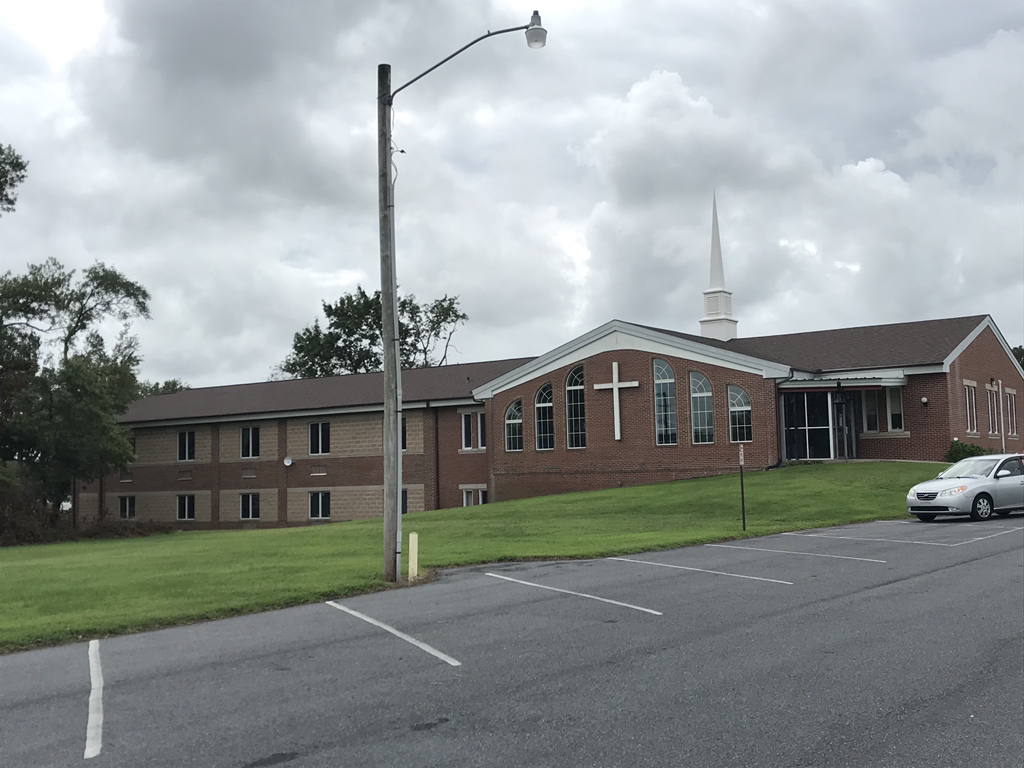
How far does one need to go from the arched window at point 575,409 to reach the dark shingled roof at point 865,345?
3.59 metres

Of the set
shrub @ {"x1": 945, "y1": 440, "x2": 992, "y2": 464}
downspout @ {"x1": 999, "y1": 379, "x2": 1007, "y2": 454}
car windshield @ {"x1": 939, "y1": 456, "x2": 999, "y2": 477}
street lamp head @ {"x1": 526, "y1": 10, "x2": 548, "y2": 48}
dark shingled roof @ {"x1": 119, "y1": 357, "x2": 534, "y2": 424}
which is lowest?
car windshield @ {"x1": 939, "y1": 456, "x2": 999, "y2": 477}

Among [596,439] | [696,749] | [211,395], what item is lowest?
[696,749]

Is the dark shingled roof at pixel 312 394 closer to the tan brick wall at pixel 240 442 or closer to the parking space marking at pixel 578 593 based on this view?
the tan brick wall at pixel 240 442

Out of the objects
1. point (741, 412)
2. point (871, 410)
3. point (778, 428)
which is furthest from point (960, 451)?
Answer: point (741, 412)

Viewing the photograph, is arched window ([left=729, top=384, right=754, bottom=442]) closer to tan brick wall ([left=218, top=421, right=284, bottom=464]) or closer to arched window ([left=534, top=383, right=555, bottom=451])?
arched window ([left=534, top=383, right=555, bottom=451])

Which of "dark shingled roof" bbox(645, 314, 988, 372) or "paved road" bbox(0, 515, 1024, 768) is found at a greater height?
"dark shingled roof" bbox(645, 314, 988, 372)

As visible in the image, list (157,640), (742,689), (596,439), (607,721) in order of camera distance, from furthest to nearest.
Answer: (596,439)
(157,640)
(742,689)
(607,721)

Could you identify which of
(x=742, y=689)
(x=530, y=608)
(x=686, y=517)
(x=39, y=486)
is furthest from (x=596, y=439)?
(x=742, y=689)

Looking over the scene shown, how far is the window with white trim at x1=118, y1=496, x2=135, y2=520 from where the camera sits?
162ft

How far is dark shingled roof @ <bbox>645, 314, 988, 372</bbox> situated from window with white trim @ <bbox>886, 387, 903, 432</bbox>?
1.10 meters

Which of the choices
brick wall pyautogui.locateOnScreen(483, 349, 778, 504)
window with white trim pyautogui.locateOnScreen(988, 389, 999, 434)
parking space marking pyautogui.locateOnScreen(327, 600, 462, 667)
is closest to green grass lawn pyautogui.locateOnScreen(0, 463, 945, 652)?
parking space marking pyautogui.locateOnScreen(327, 600, 462, 667)

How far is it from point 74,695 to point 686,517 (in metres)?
18.4

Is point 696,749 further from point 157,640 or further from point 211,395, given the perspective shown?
point 211,395

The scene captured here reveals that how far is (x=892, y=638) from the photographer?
968 centimetres
